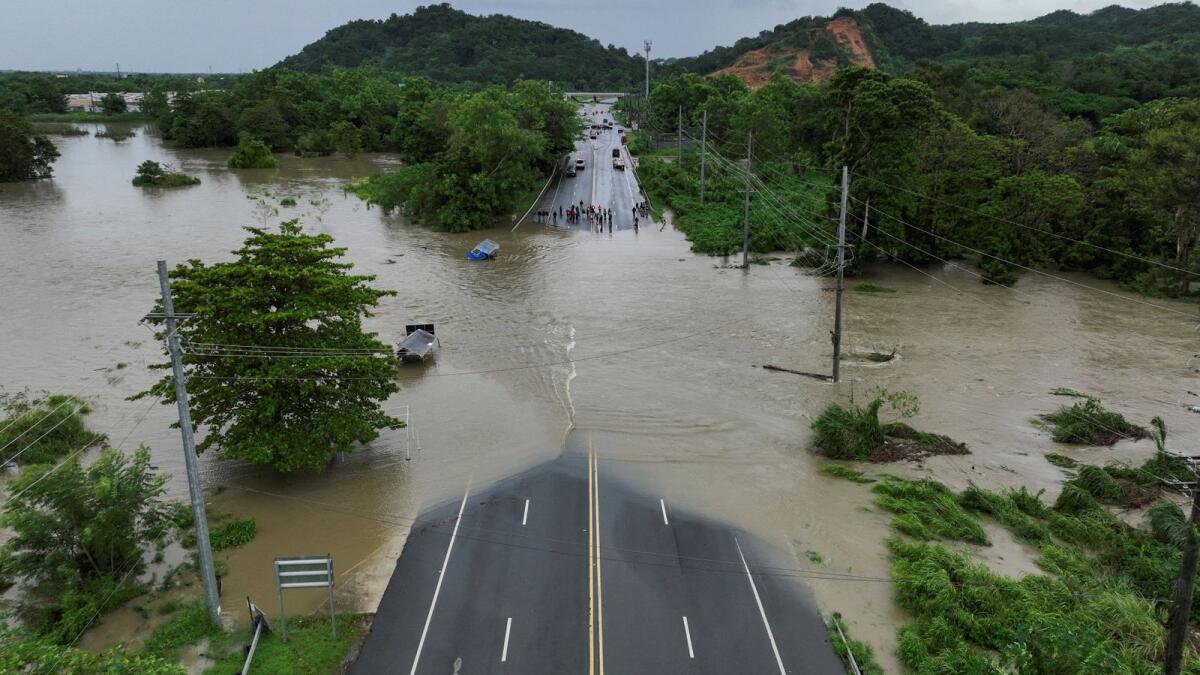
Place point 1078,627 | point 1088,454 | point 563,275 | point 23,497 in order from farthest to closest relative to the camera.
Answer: point 563,275
point 1088,454
point 23,497
point 1078,627

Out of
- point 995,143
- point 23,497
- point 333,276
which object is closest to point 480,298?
point 333,276

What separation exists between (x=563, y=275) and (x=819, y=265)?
1431 cm

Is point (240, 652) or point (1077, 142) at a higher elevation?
point (1077, 142)

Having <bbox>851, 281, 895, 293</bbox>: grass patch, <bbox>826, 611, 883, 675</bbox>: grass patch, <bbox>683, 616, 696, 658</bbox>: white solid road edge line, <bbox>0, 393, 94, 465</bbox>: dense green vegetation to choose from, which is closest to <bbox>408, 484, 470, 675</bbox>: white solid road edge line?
<bbox>683, 616, 696, 658</bbox>: white solid road edge line

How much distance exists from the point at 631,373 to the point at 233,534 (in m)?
14.7

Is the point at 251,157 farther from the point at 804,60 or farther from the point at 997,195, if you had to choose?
the point at 804,60

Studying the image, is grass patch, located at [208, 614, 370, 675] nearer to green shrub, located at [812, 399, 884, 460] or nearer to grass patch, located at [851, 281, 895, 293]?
green shrub, located at [812, 399, 884, 460]

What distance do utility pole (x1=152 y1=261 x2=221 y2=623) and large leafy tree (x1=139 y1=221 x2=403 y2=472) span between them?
185 inches

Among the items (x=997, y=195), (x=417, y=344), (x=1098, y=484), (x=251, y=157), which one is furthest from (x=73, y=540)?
(x=251, y=157)

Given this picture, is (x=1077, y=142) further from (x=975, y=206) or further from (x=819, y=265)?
(x=819, y=265)

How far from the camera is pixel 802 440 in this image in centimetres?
2394

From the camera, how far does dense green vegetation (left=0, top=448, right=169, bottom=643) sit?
15.4 metres

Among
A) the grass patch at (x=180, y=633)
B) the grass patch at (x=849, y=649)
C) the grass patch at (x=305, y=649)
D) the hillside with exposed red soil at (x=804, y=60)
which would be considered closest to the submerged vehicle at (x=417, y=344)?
the grass patch at (x=180, y=633)

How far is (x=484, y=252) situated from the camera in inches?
1827
